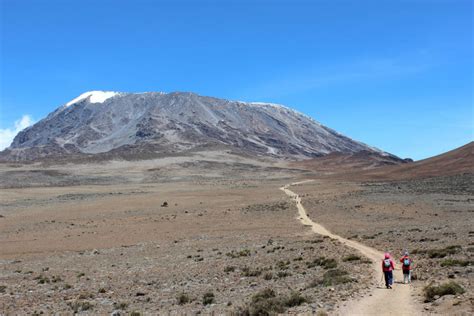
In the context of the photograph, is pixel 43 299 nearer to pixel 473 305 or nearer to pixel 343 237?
pixel 473 305

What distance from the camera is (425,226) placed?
3138cm

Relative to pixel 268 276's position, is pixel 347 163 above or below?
above

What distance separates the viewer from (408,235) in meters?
26.8

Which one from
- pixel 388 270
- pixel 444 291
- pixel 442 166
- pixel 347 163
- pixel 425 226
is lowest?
pixel 425 226

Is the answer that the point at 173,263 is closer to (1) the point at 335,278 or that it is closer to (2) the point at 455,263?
(1) the point at 335,278

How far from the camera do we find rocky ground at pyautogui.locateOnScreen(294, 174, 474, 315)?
46.6 ft

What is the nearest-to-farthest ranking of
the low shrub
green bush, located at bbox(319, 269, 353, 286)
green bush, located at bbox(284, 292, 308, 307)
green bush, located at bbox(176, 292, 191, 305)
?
green bush, located at bbox(284, 292, 308, 307)
the low shrub
green bush, located at bbox(176, 292, 191, 305)
green bush, located at bbox(319, 269, 353, 286)

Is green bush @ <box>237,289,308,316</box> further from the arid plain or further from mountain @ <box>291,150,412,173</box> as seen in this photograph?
mountain @ <box>291,150,412,173</box>

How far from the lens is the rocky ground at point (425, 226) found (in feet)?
46.6

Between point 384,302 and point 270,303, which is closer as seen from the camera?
point 384,302

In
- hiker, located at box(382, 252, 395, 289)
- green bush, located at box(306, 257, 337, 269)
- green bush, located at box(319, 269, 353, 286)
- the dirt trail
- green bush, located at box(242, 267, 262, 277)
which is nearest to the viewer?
the dirt trail

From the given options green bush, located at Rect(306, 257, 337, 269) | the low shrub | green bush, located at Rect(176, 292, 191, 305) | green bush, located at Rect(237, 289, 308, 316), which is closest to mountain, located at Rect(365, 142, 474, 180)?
green bush, located at Rect(306, 257, 337, 269)

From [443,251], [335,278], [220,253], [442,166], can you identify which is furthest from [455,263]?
[442,166]

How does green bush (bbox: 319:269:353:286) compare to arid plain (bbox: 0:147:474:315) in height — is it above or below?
above
